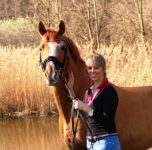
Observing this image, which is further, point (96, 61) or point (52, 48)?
point (52, 48)

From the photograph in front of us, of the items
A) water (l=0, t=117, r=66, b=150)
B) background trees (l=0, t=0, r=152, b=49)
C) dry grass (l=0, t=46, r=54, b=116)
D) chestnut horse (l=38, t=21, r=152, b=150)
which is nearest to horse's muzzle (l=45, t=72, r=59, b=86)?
chestnut horse (l=38, t=21, r=152, b=150)

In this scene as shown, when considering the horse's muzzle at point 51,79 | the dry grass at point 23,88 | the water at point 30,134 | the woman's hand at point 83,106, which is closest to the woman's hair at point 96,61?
the woman's hand at point 83,106

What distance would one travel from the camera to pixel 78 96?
9.49ft

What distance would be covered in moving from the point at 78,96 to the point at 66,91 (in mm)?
142

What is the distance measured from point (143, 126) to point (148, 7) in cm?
1010

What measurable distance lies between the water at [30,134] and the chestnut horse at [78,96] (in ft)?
8.13

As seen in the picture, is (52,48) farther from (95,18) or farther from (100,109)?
(95,18)

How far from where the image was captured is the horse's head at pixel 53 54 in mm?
2537

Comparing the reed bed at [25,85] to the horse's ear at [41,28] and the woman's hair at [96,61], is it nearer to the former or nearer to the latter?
the horse's ear at [41,28]

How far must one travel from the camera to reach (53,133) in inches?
244

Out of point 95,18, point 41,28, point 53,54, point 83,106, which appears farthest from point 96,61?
point 95,18

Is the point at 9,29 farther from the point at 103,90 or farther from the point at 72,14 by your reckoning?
the point at 103,90

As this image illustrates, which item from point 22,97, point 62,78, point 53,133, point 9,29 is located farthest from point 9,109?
point 9,29

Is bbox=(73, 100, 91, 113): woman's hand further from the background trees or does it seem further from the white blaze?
the background trees
